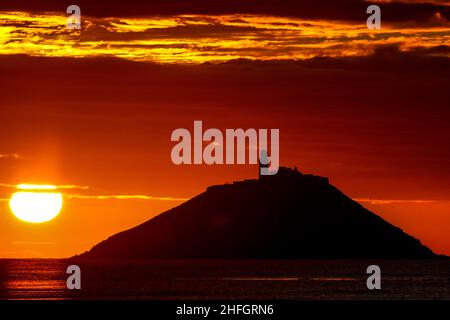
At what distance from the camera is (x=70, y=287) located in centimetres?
17038
